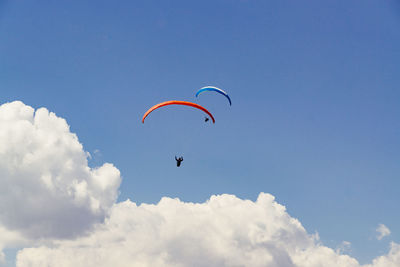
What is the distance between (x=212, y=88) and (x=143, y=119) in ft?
39.0

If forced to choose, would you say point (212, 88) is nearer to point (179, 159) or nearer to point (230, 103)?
point (230, 103)

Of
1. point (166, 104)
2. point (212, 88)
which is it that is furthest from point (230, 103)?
point (166, 104)

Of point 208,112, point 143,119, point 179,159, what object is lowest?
point 179,159

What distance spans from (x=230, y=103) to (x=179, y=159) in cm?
1216

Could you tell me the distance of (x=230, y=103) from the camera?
56906 mm

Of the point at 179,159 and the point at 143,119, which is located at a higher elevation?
the point at 143,119

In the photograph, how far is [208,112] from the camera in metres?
57.5

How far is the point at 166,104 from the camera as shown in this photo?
54781 mm

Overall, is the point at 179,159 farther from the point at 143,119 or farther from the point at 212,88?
the point at 212,88

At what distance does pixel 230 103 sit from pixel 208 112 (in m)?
3.85

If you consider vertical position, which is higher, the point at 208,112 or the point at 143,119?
the point at 208,112

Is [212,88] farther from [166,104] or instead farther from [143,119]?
[143,119]

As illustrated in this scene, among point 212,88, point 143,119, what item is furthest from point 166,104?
point 212,88

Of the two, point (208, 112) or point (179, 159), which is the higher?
point (208, 112)
